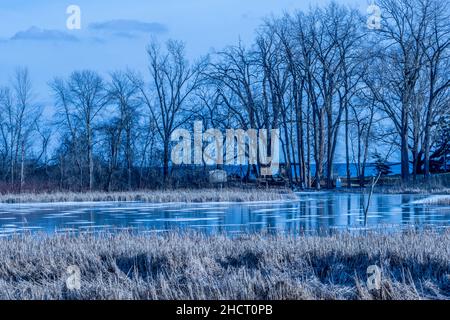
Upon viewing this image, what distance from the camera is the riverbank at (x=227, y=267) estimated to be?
20.2 ft

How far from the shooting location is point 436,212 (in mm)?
19031

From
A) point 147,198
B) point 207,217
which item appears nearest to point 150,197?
point 147,198

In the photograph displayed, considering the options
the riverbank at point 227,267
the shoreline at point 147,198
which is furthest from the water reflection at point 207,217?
the riverbank at point 227,267

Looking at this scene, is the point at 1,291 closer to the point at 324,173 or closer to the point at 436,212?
the point at 436,212

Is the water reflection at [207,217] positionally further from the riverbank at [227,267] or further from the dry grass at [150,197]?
the riverbank at [227,267]

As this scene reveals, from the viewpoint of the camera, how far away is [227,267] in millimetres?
7961

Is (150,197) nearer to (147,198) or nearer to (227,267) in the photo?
(147,198)

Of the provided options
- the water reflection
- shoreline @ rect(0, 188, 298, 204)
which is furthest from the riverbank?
shoreline @ rect(0, 188, 298, 204)

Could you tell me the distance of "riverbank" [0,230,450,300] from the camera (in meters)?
6.17

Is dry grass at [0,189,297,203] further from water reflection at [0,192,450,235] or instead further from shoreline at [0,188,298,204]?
water reflection at [0,192,450,235]

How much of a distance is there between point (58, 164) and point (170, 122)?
7.39 m

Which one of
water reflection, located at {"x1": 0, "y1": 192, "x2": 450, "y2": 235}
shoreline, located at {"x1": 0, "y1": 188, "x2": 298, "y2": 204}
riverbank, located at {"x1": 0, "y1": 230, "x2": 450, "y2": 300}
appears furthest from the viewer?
shoreline, located at {"x1": 0, "y1": 188, "x2": 298, "y2": 204}

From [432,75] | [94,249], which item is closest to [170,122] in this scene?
[432,75]

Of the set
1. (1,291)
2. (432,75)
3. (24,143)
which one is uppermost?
(432,75)
